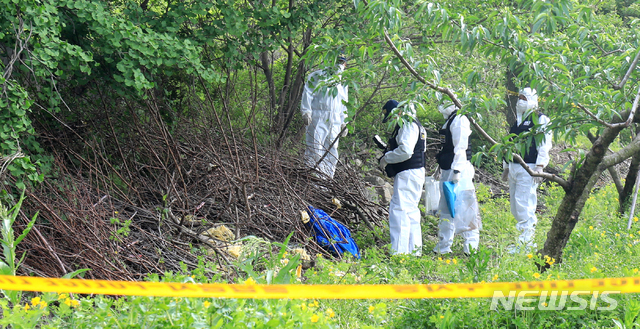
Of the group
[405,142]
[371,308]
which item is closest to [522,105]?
[405,142]

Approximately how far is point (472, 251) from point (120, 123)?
3837mm

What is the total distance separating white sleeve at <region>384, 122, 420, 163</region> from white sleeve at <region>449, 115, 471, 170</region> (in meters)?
0.41

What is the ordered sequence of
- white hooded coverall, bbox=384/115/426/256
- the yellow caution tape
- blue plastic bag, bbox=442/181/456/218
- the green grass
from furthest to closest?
blue plastic bag, bbox=442/181/456/218, white hooded coverall, bbox=384/115/426/256, the green grass, the yellow caution tape

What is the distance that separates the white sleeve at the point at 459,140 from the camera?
5.54 m

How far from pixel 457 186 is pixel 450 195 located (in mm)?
150

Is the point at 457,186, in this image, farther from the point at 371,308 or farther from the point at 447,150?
the point at 371,308

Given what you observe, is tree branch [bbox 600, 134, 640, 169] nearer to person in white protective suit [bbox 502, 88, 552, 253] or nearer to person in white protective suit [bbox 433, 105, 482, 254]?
person in white protective suit [bbox 433, 105, 482, 254]

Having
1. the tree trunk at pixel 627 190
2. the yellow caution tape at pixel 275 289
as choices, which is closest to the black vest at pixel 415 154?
the tree trunk at pixel 627 190

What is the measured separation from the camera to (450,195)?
226 inches

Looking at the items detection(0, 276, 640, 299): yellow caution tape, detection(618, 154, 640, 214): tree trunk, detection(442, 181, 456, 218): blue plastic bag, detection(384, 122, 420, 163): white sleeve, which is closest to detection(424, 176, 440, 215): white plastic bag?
detection(442, 181, 456, 218): blue plastic bag

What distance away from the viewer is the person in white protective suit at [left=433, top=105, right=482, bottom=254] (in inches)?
221

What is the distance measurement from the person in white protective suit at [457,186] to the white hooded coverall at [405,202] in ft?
1.07

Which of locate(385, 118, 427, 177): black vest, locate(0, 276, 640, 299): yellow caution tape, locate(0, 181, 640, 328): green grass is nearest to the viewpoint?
locate(0, 276, 640, 299): yellow caution tape

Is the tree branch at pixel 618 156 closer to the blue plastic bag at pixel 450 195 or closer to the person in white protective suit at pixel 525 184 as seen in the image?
the blue plastic bag at pixel 450 195
